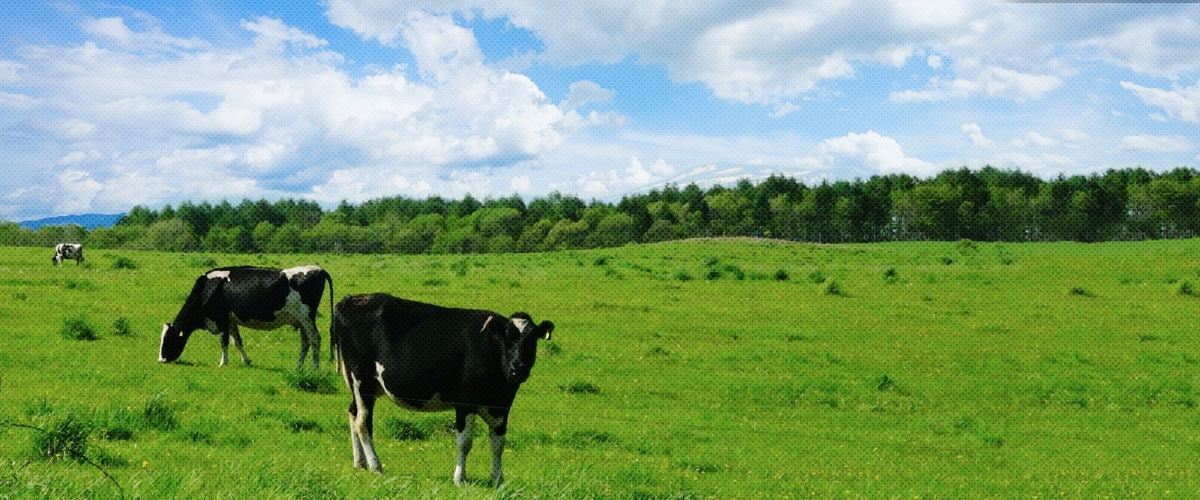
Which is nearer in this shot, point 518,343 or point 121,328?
point 518,343

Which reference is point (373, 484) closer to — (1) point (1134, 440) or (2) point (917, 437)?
(2) point (917, 437)

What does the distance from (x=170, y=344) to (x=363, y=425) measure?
36.5 feet

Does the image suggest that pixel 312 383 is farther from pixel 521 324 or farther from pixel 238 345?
pixel 521 324

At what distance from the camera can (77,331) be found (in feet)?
71.8

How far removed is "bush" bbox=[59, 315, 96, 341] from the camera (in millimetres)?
21750

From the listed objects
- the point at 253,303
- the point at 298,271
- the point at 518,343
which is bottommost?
the point at 253,303

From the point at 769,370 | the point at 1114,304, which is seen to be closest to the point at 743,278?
the point at 1114,304

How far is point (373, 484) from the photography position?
8.22 m

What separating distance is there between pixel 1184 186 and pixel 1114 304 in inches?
3337

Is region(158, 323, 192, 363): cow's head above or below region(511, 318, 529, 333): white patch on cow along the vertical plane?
below

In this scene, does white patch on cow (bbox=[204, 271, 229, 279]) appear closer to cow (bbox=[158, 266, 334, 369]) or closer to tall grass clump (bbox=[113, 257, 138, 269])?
cow (bbox=[158, 266, 334, 369])

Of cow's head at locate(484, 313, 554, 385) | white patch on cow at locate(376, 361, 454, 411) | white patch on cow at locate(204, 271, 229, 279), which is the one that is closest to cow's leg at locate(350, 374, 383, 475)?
white patch on cow at locate(376, 361, 454, 411)

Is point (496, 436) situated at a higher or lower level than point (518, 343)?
lower

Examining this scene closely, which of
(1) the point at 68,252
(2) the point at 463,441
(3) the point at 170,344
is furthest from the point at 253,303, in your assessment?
(1) the point at 68,252
